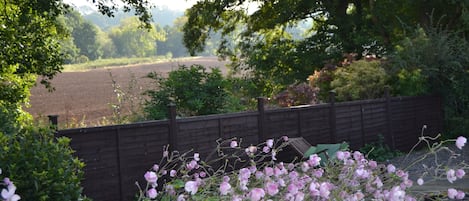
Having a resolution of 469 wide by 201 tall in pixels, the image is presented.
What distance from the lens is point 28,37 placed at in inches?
495

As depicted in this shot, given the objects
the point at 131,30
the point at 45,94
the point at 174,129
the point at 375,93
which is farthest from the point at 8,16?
the point at 131,30

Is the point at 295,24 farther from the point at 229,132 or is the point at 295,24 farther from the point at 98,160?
the point at 98,160

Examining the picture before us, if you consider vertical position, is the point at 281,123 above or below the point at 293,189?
below

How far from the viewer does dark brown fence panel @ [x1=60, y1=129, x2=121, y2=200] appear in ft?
25.0

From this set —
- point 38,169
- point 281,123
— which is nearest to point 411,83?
point 281,123

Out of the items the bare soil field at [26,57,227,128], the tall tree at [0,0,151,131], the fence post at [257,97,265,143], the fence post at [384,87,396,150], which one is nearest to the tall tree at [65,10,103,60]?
the bare soil field at [26,57,227,128]

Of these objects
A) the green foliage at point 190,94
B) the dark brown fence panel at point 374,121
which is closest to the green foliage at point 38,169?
the green foliage at point 190,94

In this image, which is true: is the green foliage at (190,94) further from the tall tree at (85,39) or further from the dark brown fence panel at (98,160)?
the tall tree at (85,39)

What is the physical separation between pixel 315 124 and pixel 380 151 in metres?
2.07

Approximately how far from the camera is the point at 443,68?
13984 mm

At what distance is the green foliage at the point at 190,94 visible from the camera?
984 cm

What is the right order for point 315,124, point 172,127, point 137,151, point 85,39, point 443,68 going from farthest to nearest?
point 85,39 < point 443,68 < point 315,124 < point 172,127 < point 137,151

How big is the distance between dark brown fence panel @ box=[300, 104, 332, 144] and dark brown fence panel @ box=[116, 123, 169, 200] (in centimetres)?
319

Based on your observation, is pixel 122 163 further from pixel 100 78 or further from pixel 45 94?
pixel 100 78
